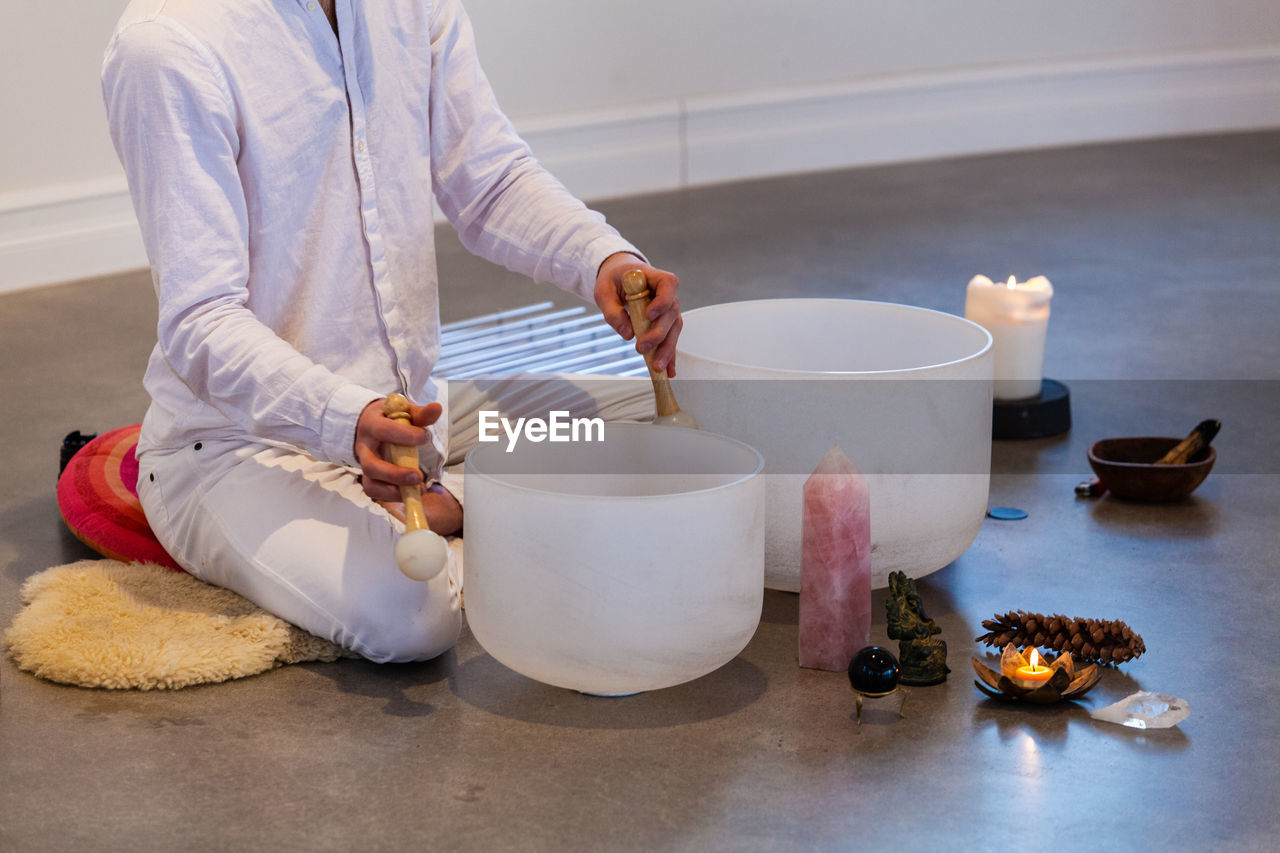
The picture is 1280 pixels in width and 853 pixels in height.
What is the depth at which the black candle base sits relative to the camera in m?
1.89

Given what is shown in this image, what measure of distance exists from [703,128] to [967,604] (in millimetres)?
2392

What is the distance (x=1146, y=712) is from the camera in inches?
45.8

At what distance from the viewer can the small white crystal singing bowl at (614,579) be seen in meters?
1.07

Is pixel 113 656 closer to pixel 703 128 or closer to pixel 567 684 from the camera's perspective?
pixel 567 684

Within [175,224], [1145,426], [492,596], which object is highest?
[175,224]

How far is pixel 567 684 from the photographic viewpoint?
1.14m

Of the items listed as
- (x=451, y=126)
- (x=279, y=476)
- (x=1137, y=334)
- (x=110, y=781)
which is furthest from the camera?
(x=1137, y=334)

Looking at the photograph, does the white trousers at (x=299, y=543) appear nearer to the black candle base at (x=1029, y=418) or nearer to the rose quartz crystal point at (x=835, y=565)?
the rose quartz crystal point at (x=835, y=565)

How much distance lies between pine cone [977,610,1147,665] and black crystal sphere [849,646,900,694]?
159mm

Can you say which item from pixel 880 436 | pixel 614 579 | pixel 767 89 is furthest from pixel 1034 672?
pixel 767 89

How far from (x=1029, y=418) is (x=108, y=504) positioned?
1.17 metres

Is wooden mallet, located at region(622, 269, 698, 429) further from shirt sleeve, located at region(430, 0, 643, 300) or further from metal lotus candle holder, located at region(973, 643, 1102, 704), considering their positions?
metal lotus candle holder, located at region(973, 643, 1102, 704)

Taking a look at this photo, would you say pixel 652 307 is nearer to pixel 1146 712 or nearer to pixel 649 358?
pixel 649 358

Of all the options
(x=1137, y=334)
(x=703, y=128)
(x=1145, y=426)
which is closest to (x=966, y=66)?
(x=703, y=128)
